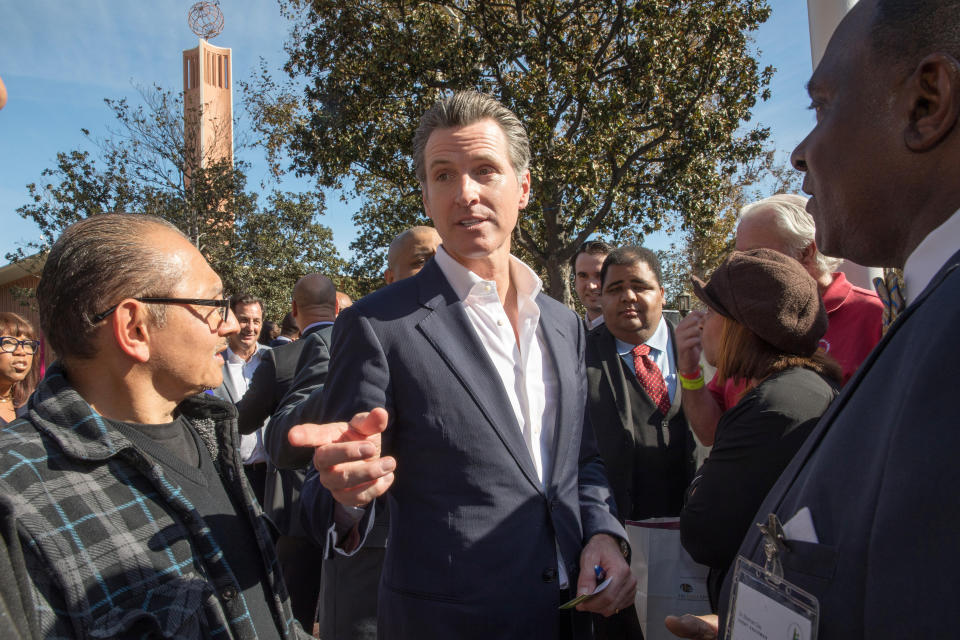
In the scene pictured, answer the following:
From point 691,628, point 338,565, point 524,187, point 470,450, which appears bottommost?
point 338,565

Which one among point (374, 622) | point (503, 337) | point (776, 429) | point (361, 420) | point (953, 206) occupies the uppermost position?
point (953, 206)

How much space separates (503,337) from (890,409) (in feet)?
4.30

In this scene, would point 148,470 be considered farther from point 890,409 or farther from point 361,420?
point 890,409

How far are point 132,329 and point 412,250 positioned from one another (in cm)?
192

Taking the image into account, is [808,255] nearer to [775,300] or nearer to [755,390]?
[775,300]

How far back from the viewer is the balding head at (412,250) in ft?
11.0

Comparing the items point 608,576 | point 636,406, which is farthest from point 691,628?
point 636,406

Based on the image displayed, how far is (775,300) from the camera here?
2000 mm

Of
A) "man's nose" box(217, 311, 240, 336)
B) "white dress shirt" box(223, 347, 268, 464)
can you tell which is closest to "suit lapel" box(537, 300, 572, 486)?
"man's nose" box(217, 311, 240, 336)

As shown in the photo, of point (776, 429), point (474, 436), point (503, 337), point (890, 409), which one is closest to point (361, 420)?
point (474, 436)

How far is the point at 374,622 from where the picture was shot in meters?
2.85

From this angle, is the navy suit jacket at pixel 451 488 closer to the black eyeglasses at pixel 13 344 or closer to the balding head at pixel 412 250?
the balding head at pixel 412 250

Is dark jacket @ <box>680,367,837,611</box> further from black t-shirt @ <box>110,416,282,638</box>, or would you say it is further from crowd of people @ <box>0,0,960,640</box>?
black t-shirt @ <box>110,416,282,638</box>

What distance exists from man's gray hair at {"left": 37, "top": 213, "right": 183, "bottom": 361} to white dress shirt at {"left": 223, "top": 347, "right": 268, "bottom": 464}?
2.56 m
